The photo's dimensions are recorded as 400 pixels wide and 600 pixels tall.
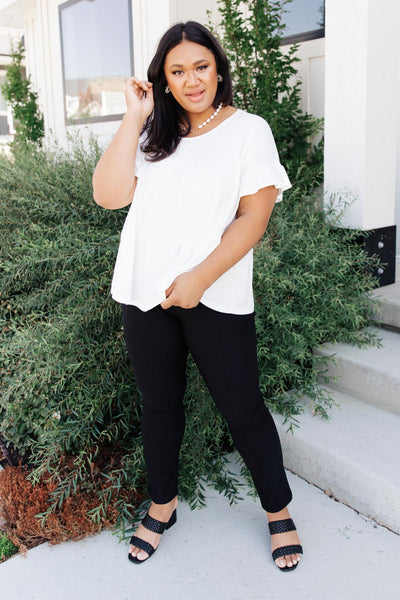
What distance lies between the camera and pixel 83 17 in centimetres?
634

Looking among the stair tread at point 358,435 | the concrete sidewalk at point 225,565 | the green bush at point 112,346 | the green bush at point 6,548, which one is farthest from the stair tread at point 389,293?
the green bush at point 6,548

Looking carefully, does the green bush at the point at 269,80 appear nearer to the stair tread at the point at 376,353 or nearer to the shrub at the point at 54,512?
the stair tread at the point at 376,353

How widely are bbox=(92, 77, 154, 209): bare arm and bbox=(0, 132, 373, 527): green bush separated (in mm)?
861

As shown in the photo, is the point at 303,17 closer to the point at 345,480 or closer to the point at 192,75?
the point at 192,75

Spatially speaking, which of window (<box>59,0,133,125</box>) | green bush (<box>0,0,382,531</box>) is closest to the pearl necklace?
green bush (<box>0,0,382,531</box>)

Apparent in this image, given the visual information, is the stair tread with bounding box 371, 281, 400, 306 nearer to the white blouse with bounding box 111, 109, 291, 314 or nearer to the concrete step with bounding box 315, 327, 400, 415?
the concrete step with bounding box 315, 327, 400, 415

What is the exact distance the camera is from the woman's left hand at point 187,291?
5.11 feet

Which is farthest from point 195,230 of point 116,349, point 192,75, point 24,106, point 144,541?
point 24,106

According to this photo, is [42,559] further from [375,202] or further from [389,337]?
[375,202]

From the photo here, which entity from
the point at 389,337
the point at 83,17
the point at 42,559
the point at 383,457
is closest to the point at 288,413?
the point at 383,457

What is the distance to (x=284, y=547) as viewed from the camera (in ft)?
6.09

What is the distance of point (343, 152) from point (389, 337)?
110 centimetres

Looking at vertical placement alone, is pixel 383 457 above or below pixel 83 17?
below

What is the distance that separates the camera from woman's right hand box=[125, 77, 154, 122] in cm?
167
